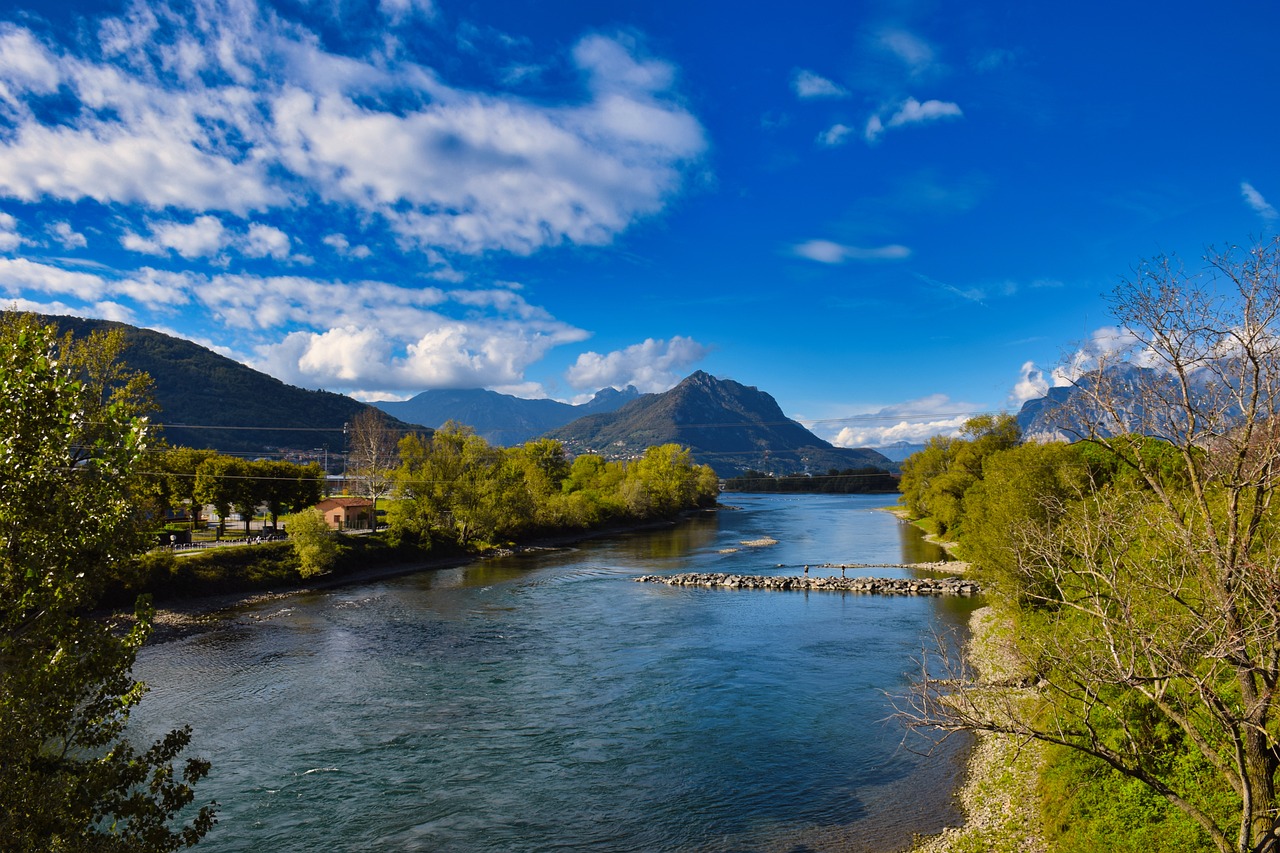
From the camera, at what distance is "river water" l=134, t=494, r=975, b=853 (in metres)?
17.4

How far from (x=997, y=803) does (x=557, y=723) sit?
44.4 feet

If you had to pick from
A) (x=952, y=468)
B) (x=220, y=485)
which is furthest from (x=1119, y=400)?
(x=952, y=468)

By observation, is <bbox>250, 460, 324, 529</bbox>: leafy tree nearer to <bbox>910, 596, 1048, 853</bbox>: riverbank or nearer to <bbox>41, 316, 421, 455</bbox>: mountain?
<bbox>910, 596, 1048, 853</bbox>: riverbank

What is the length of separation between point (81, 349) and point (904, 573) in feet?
181

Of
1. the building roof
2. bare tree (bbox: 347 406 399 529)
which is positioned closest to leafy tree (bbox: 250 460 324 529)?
the building roof

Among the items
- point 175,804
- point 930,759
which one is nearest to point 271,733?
point 175,804

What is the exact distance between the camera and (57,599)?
8.23 meters

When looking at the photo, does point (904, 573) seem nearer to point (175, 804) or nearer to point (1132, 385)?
point (1132, 385)

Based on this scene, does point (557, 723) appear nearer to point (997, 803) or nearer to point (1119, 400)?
point (997, 803)

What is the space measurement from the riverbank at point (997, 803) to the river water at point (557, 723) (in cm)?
71

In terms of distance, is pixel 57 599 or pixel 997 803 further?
pixel 997 803

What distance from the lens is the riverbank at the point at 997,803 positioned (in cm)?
1567

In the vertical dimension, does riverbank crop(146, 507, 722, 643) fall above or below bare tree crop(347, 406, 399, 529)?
below

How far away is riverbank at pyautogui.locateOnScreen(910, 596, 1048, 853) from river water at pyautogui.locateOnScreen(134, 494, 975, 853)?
71 centimetres
